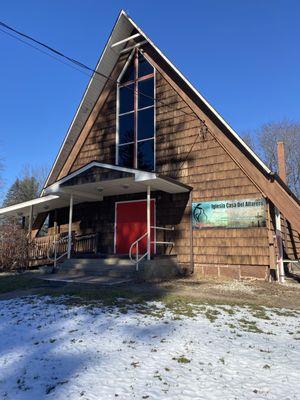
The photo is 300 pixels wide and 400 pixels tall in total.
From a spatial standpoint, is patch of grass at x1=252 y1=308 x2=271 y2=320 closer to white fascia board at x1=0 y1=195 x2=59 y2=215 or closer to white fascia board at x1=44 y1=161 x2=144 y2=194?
white fascia board at x1=44 y1=161 x2=144 y2=194

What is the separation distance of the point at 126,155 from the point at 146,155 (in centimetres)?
97

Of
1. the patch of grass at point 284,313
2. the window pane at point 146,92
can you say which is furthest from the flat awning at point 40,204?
the patch of grass at point 284,313

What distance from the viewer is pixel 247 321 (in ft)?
19.3

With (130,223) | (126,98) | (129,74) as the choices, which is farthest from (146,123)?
(130,223)

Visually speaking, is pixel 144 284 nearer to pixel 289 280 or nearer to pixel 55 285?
pixel 55 285

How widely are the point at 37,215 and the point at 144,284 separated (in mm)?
10365

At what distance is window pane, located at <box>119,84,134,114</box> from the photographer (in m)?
14.9

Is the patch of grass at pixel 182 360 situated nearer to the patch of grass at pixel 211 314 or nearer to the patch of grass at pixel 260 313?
the patch of grass at pixel 211 314

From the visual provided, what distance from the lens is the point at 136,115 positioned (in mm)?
14500

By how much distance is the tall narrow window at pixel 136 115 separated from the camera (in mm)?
13992

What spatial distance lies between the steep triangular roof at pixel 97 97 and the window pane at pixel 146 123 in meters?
1.73

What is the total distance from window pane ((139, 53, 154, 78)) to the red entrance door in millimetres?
5169

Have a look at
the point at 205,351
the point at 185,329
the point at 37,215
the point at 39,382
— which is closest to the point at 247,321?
the point at 185,329

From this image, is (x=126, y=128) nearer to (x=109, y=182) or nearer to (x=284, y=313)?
(x=109, y=182)
